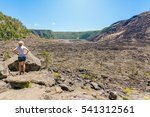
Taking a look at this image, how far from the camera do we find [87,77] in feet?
67.6

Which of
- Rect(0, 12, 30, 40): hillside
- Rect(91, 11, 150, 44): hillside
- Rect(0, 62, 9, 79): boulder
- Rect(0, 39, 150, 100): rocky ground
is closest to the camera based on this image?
Rect(0, 39, 150, 100): rocky ground

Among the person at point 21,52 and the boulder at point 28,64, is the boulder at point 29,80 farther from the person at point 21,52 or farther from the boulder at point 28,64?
the boulder at point 28,64

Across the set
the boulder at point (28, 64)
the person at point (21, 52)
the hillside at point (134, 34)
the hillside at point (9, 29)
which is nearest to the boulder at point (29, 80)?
the person at point (21, 52)

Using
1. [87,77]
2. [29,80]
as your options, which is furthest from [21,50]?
[87,77]

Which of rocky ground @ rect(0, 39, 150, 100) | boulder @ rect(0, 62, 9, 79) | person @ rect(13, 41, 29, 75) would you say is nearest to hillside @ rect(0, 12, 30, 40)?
rocky ground @ rect(0, 39, 150, 100)

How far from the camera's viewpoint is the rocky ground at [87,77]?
14984mm

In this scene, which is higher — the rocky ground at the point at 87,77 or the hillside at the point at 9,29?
the hillside at the point at 9,29

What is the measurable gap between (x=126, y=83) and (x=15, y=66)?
7.04 metres

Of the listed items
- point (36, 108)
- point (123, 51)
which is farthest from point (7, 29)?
point (36, 108)

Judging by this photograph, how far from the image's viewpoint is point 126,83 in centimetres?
2162

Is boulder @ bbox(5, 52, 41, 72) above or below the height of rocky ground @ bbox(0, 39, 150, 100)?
above

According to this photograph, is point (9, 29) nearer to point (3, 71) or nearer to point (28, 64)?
point (28, 64)

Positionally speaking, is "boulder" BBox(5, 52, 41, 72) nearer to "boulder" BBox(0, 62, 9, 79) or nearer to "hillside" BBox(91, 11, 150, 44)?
"boulder" BBox(0, 62, 9, 79)

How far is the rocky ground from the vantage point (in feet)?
49.2
